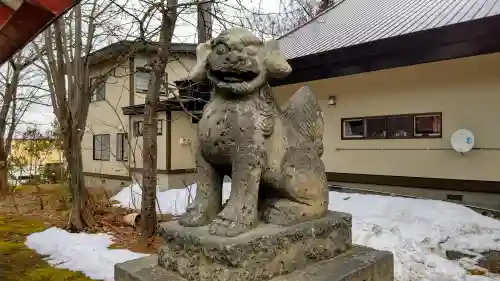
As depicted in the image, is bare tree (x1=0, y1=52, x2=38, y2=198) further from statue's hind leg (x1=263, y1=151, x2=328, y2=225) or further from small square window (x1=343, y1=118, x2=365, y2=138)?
statue's hind leg (x1=263, y1=151, x2=328, y2=225)

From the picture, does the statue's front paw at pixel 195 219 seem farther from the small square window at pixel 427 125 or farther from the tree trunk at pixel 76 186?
the small square window at pixel 427 125

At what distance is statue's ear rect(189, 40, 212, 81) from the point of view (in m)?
1.82

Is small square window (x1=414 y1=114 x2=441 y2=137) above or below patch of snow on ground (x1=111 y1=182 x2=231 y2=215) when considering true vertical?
above

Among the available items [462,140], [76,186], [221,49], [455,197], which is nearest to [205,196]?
[221,49]

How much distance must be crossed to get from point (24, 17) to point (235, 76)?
41.3 inches

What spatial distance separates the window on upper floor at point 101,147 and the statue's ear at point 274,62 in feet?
39.6

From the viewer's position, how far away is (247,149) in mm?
1756

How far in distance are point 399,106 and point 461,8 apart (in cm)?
177

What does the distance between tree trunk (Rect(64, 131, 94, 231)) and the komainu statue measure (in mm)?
4017

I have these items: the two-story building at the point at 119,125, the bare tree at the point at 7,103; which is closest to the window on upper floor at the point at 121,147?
the two-story building at the point at 119,125

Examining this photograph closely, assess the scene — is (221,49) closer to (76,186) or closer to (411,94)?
(76,186)

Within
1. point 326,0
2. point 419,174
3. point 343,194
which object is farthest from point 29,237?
point 326,0

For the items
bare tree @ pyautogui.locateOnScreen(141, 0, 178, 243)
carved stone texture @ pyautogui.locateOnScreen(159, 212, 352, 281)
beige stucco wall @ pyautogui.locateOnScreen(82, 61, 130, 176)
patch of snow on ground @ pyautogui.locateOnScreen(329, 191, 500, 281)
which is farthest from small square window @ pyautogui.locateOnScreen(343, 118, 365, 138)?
beige stucco wall @ pyautogui.locateOnScreen(82, 61, 130, 176)

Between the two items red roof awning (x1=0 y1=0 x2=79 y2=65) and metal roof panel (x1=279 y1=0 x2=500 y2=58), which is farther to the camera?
metal roof panel (x1=279 y1=0 x2=500 y2=58)
